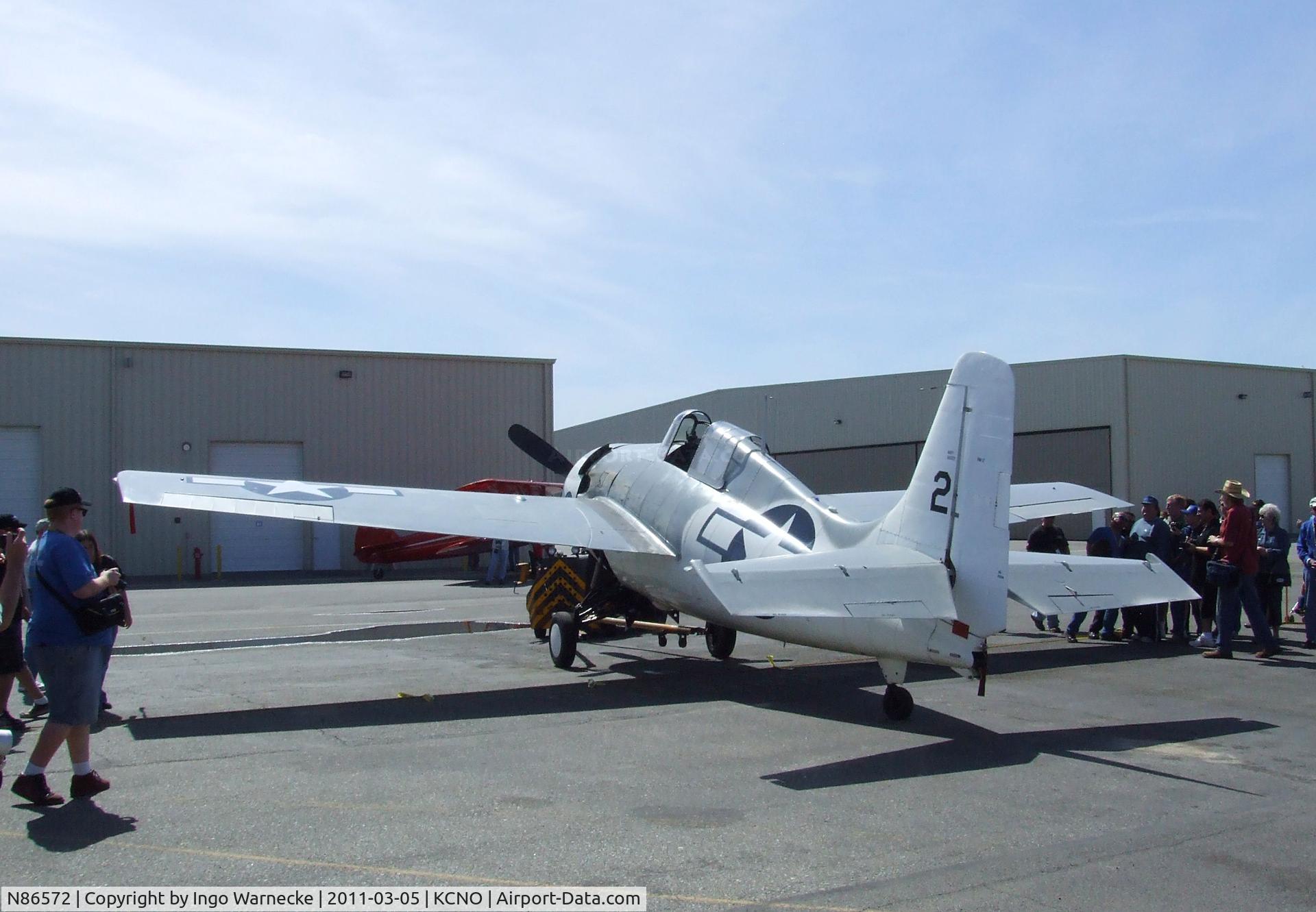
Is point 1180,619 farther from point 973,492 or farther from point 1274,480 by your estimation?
point 1274,480

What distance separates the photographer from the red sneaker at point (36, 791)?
5730 mm

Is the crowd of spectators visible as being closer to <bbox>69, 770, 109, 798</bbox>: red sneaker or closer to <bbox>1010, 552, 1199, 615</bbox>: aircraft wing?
<bbox>1010, 552, 1199, 615</bbox>: aircraft wing

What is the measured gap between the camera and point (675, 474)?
36.5 feet

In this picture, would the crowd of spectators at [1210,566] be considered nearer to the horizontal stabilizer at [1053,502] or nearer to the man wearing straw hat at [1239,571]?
the man wearing straw hat at [1239,571]

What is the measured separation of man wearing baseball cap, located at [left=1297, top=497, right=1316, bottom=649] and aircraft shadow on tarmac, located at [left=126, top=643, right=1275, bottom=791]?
2763mm

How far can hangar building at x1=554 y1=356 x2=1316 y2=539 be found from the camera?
3844 centimetres

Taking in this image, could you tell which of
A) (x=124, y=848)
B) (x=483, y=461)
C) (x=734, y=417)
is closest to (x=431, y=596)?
(x=483, y=461)

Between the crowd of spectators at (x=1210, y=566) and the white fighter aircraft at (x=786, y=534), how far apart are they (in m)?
3.38

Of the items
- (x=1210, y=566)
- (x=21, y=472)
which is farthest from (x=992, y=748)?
(x=21, y=472)

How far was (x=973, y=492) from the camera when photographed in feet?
24.4

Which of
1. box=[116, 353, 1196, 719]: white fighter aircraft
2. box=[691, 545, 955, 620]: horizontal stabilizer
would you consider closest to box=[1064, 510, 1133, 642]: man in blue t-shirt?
box=[116, 353, 1196, 719]: white fighter aircraft

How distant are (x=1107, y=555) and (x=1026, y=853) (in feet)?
32.6

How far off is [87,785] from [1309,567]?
12.6m

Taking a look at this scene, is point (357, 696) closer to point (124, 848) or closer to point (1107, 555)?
point (124, 848)
